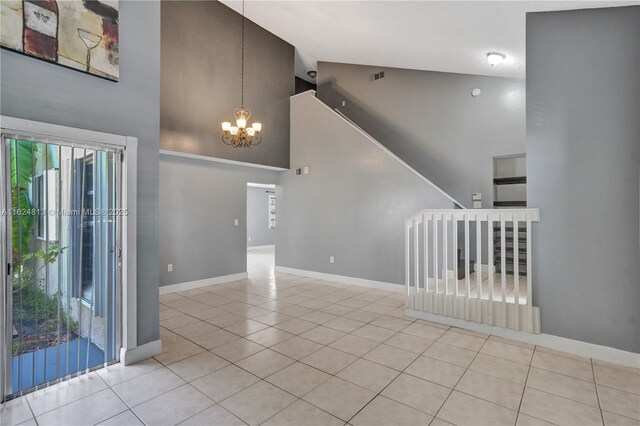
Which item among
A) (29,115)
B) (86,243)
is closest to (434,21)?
(29,115)

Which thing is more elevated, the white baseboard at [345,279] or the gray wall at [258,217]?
the gray wall at [258,217]

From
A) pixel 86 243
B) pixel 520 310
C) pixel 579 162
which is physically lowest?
pixel 520 310

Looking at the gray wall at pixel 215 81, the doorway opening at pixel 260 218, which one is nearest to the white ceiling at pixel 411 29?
the gray wall at pixel 215 81

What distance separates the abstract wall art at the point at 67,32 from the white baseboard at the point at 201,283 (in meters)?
3.70

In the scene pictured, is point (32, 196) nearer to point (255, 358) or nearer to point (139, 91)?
point (139, 91)

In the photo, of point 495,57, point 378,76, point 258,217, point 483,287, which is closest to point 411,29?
point 495,57

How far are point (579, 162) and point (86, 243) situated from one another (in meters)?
4.64

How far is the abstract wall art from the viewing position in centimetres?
214

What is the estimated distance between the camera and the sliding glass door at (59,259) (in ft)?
7.32

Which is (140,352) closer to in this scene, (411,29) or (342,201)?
(342,201)

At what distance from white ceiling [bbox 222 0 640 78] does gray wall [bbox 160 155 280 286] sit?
2.92 meters

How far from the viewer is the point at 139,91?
9.40 ft

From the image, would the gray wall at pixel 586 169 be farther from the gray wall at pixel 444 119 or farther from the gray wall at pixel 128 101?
the gray wall at pixel 128 101

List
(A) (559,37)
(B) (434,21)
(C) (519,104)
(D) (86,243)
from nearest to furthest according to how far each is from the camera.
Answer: (D) (86,243)
(A) (559,37)
(B) (434,21)
(C) (519,104)
